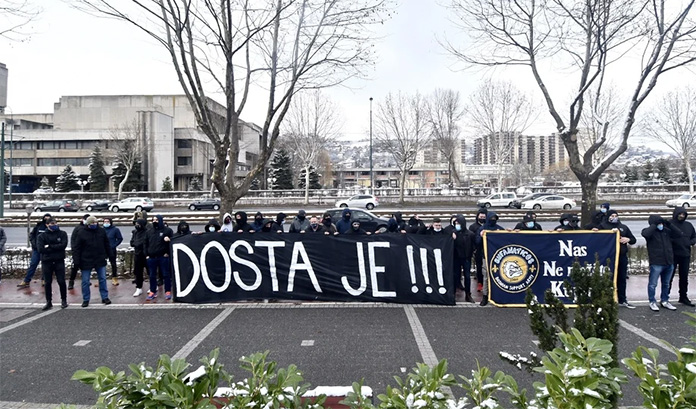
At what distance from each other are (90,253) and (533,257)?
8.55 metres

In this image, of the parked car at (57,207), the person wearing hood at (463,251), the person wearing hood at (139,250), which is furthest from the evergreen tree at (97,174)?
the person wearing hood at (463,251)

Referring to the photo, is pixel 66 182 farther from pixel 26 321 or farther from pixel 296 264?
pixel 296 264

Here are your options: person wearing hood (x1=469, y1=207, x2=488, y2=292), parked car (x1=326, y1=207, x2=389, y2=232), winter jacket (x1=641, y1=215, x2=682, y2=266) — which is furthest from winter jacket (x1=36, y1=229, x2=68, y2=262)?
parked car (x1=326, y1=207, x2=389, y2=232)

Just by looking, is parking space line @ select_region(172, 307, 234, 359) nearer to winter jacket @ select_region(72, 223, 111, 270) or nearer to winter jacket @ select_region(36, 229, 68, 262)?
winter jacket @ select_region(72, 223, 111, 270)

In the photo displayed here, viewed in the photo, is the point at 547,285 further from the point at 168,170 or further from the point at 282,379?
the point at 168,170

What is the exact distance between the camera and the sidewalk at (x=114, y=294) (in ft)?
29.9

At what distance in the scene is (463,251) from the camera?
927 cm

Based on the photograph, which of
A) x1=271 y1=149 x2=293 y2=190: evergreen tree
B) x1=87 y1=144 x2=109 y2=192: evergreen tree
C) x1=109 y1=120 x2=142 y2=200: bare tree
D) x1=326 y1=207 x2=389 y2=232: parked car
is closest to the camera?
x1=326 y1=207 x2=389 y2=232: parked car

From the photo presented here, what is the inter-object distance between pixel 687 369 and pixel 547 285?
21.8 ft

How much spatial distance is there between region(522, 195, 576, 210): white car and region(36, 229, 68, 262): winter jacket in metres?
35.5

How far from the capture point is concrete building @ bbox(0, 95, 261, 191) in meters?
64.2

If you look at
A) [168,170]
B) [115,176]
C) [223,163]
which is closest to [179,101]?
[168,170]

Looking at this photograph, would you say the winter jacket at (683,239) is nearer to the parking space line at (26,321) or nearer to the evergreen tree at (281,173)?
the parking space line at (26,321)

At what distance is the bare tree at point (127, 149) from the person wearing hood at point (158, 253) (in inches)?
1822
